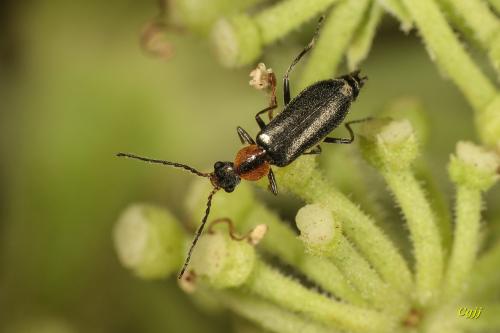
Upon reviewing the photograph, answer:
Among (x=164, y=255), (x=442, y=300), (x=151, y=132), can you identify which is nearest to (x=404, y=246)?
(x=442, y=300)

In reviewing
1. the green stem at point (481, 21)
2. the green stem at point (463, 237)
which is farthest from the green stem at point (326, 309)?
the green stem at point (481, 21)

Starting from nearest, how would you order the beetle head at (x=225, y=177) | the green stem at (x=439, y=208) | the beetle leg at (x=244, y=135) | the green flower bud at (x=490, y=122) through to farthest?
the green flower bud at (x=490, y=122) < the green stem at (x=439, y=208) < the beetle head at (x=225, y=177) < the beetle leg at (x=244, y=135)

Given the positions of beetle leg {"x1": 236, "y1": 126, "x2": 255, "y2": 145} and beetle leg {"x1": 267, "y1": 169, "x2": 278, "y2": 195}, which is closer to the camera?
beetle leg {"x1": 267, "y1": 169, "x2": 278, "y2": 195}

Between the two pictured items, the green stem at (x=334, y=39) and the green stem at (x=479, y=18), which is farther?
the green stem at (x=334, y=39)

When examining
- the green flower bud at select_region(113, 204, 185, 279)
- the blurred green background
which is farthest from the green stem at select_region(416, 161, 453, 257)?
the blurred green background

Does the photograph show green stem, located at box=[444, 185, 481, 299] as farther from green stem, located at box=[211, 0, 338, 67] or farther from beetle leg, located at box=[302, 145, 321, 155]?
green stem, located at box=[211, 0, 338, 67]

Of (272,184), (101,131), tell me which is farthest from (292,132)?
(101,131)

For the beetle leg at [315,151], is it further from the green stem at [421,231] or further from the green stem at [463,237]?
the green stem at [463,237]
